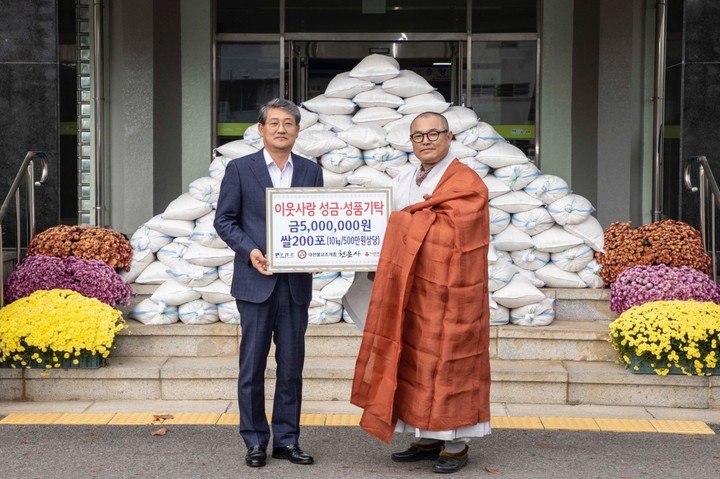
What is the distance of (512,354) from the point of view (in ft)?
24.6

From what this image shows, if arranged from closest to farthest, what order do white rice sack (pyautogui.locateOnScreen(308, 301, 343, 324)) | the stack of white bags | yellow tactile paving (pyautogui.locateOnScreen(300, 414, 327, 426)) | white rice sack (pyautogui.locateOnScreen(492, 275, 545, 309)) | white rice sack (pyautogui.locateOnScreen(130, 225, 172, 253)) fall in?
yellow tactile paving (pyautogui.locateOnScreen(300, 414, 327, 426)) → white rice sack (pyautogui.locateOnScreen(492, 275, 545, 309)) → white rice sack (pyautogui.locateOnScreen(308, 301, 343, 324)) → the stack of white bags → white rice sack (pyautogui.locateOnScreen(130, 225, 172, 253))

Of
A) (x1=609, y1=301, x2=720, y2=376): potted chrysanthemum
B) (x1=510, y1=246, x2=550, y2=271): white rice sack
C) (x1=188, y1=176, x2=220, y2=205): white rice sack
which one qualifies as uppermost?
(x1=188, y1=176, x2=220, y2=205): white rice sack

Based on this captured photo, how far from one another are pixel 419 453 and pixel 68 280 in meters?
3.31

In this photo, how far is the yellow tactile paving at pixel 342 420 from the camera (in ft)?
21.3

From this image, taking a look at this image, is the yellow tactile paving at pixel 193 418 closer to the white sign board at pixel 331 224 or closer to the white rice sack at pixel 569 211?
the white sign board at pixel 331 224

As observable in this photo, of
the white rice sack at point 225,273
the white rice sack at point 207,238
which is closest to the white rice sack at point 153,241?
the white rice sack at point 207,238

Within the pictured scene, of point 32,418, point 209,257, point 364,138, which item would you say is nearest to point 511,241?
point 364,138

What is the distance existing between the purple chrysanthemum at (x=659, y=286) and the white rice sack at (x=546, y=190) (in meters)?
0.90

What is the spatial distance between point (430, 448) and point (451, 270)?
42.5 inches

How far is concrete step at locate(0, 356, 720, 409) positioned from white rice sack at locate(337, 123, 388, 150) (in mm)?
2047

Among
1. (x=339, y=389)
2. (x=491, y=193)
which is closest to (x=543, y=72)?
(x=491, y=193)

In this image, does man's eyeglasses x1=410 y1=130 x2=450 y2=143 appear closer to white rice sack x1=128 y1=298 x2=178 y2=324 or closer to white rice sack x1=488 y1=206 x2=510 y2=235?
white rice sack x1=488 y1=206 x2=510 y2=235

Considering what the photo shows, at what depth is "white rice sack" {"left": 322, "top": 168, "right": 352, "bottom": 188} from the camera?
8344mm

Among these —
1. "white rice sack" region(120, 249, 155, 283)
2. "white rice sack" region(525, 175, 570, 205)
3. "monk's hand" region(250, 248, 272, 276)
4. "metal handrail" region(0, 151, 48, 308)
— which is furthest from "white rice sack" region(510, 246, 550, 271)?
"metal handrail" region(0, 151, 48, 308)
